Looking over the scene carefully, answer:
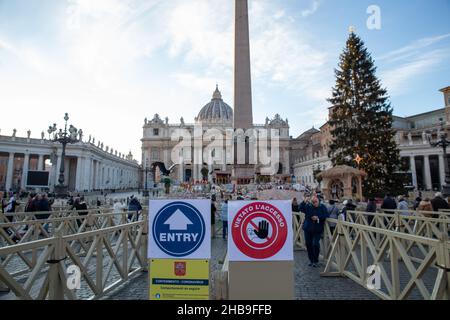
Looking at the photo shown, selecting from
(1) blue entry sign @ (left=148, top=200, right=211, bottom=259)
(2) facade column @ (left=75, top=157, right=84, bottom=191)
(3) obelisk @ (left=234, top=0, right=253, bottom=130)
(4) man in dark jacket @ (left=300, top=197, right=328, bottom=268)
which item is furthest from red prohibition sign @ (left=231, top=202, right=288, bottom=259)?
(2) facade column @ (left=75, top=157, right=84, bottom=191)

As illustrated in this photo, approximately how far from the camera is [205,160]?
84.7 metres

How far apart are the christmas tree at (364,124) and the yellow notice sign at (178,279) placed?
23.5m

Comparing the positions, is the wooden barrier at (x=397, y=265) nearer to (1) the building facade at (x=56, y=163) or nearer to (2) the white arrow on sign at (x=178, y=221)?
(2) the white arrow on sign at (x=178, y=221)

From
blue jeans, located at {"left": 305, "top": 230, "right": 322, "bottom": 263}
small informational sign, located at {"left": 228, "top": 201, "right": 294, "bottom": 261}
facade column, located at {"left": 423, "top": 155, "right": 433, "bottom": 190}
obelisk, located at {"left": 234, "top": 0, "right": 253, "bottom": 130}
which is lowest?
blue jeans, located at {"left": 305, "top": 230, "right": 322, "bottom": 263}

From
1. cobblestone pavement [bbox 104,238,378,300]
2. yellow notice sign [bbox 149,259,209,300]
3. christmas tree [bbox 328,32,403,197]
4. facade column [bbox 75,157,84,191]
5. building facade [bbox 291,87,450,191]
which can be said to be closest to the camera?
yellow notice sign [bbox 149,259,209,300]

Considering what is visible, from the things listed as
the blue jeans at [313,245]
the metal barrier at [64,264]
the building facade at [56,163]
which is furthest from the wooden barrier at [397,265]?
the building facade at [56,163]

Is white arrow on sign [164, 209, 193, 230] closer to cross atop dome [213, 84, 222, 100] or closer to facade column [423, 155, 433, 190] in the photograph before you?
facade column [423, 155, 433, 190]

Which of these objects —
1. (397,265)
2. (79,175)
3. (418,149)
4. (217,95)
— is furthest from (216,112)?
(397,265)

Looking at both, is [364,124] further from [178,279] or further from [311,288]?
[178,279]

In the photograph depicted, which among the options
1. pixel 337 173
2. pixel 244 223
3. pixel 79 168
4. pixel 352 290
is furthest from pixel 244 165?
pixel 79 168

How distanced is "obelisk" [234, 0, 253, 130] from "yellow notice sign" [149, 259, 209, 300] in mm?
24955

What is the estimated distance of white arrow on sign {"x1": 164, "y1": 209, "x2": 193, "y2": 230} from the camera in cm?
284

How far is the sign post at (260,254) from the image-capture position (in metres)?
2.87
